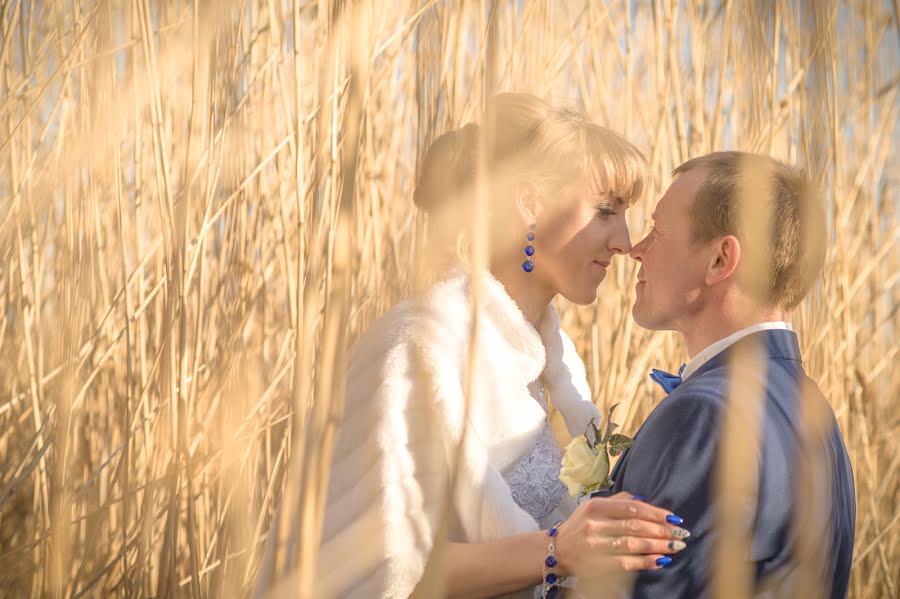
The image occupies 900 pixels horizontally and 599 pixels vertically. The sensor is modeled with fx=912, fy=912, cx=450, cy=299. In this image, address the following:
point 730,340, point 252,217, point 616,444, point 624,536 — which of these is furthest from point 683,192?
point 252,217

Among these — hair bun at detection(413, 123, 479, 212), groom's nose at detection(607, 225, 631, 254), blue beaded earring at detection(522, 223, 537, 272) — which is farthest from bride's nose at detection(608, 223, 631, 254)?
hair bun at detection(413, 123, 479, 212)

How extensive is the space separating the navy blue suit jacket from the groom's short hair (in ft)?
0.43

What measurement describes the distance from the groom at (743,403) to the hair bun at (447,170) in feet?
1.14

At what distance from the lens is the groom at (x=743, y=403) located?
2.89 ft

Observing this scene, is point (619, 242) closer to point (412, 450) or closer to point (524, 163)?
point (524, 163)

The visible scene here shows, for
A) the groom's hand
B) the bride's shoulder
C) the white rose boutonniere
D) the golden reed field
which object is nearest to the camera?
the groom's hand

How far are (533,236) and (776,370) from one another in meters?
0.51

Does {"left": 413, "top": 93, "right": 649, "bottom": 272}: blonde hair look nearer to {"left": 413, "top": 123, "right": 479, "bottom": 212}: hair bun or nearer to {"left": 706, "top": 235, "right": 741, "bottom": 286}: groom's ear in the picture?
{"left": 413, "top": 123, "right": 479, "bottom": 212}: hair bun

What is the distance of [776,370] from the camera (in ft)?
3.26

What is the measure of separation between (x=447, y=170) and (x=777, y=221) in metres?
0.52

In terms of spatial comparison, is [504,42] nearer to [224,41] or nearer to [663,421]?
[224,41]

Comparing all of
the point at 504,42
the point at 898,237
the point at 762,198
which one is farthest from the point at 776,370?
the point at 898,237

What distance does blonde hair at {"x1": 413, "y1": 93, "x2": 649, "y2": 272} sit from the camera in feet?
4.58

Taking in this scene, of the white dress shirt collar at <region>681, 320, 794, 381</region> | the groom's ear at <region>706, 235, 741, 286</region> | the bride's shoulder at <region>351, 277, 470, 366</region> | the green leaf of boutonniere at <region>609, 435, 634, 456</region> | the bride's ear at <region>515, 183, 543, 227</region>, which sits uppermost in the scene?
the bride's ear at <region>515, 183, 543, 227</region>
